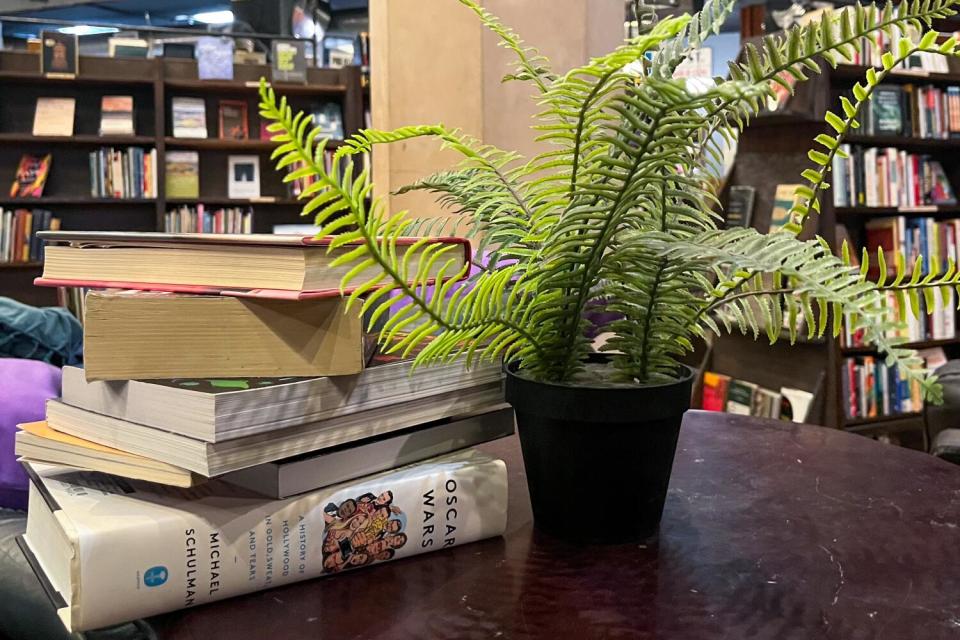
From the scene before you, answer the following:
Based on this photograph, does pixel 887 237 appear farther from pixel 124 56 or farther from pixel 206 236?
pixel 124 56

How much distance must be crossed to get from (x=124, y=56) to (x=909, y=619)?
5.20 m

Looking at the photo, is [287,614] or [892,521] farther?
[892,521]

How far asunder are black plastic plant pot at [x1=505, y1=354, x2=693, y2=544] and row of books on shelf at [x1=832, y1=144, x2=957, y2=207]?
2.83 m

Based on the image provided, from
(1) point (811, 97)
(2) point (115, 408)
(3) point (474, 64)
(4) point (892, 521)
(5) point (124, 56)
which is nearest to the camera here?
(2) point (115, 408)

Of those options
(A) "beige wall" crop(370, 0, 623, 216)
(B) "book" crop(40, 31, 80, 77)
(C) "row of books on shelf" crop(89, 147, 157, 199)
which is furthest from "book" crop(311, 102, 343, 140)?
(A) "beige wall" crop(370, 0, 623, 216)

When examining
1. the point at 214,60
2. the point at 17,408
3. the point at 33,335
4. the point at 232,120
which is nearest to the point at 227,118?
the point at 232,120

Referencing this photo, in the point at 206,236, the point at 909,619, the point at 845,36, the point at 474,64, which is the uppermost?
the point at 474,64

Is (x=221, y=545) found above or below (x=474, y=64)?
below

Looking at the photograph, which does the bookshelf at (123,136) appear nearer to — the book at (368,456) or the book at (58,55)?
the book at (58,55)

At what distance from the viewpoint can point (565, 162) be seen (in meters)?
0.62

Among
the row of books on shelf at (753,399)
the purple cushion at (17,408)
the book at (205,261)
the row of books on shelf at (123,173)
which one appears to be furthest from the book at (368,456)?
the row of books on shelf at (123,173)

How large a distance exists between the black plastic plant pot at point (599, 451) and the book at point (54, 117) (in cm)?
478

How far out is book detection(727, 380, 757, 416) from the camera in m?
3.19

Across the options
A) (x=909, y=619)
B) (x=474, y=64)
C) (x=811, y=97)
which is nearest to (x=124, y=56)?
(x=474, y=64)
